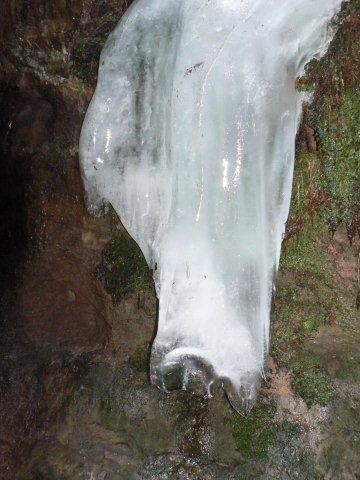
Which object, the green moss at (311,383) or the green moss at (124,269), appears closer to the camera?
the green moss at (311,383)

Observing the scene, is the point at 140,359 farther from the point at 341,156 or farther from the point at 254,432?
the point at 341,156

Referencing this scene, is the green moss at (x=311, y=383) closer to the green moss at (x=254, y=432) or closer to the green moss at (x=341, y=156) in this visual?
the green moss at (x=254, y=432)

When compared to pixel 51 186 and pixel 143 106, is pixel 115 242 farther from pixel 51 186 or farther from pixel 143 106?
pixel 143 106

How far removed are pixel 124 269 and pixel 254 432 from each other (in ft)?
4.18

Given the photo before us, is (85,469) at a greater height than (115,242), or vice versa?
(115,242)

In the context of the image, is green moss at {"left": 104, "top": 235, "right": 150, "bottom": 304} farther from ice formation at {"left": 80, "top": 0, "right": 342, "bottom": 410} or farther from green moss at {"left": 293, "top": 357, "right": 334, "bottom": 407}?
green moss at {"left": 293, "top": 357, "right": 334, "bottom": 407}

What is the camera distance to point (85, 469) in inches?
127

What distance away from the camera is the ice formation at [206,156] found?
9.08 ft

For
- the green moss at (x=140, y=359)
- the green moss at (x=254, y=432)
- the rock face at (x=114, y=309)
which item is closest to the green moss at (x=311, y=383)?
the rock face at (x=114, y=309)

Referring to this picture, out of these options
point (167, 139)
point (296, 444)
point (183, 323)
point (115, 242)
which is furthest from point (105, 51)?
point (296, 444)

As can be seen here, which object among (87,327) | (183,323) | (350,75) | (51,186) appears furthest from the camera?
(87,327)

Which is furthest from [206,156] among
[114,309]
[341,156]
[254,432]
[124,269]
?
[254,432]

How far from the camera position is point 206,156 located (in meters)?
2.89

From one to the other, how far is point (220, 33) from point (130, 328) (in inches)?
73.2
